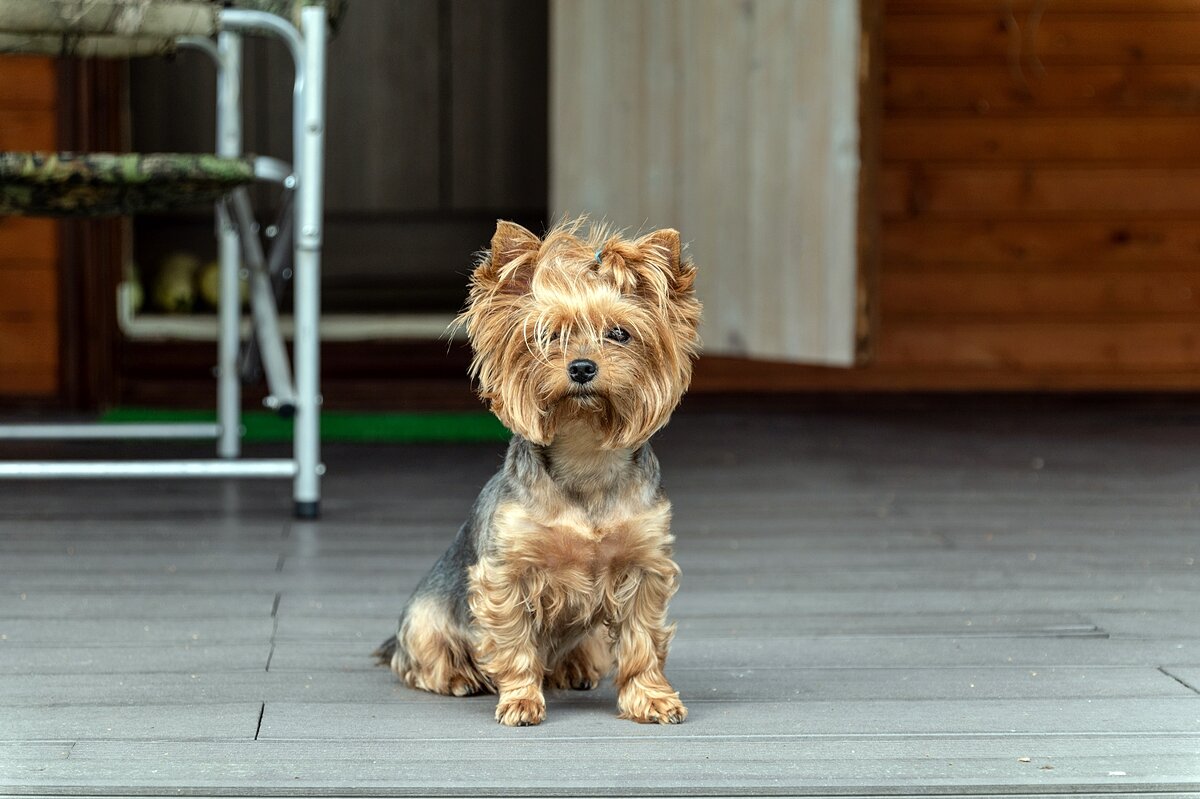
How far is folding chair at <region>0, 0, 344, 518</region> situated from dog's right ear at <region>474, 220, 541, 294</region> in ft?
3.97

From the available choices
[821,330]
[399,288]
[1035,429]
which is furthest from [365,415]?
[1035,429]

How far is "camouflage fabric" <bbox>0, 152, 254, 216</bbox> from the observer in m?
2.39

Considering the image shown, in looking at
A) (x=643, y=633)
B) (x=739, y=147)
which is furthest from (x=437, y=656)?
(x=739, y=147)

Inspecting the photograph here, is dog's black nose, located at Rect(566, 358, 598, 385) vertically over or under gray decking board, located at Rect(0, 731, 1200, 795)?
over

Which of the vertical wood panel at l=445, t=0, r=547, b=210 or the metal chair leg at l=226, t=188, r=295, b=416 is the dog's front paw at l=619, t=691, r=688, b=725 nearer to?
the metal chair leg at l=226, t=188, r=295, b=416

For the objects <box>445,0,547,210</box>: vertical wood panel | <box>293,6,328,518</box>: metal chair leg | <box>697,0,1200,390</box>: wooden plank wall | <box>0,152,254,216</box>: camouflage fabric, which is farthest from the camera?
<box>445,0,547,210</box>: vertical wood panel

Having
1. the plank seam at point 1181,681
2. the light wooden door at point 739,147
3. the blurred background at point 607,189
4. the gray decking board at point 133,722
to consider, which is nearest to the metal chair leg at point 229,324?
the light wooden door at point 739,147

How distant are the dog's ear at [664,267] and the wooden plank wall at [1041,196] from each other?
138 inches

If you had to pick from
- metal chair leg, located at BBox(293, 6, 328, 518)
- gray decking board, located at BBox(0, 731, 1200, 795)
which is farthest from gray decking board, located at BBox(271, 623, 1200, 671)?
metal chair leg, located at BBox(293, 6, 328, 518)

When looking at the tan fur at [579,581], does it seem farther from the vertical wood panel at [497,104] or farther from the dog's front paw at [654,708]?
the vertical wood panel at [497,104]

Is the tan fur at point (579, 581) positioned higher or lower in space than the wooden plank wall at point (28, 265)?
lower

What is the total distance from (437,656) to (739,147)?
2.54 m

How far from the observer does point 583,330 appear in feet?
4.55

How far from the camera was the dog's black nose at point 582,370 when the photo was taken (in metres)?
1.38
